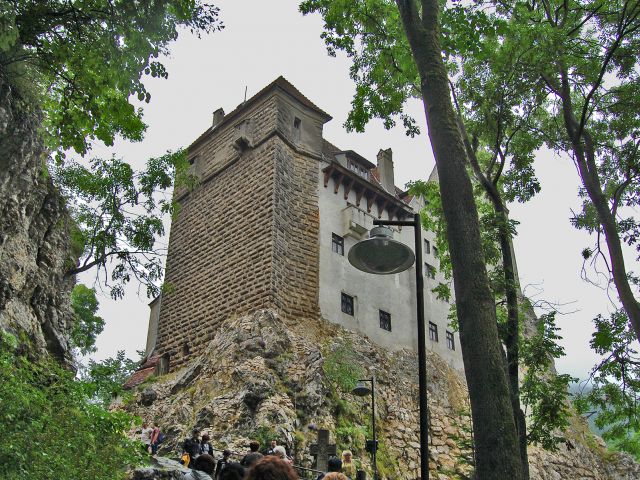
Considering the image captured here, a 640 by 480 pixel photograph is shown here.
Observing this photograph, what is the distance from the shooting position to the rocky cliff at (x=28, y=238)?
36.0 ft

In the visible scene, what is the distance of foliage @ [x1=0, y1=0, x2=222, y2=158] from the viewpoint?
335 inches

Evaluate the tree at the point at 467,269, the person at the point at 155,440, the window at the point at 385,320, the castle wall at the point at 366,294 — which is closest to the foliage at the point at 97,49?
the tree at the point at 467,269

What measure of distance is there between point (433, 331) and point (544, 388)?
16548 mm

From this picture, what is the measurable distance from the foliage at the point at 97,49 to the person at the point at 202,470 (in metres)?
5.07

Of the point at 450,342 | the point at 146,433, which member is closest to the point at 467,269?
the point at 146,433

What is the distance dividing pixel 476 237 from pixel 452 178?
0.86 meters

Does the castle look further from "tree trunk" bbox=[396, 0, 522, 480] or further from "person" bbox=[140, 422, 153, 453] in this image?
"tree trunk" bbox=[396, 0, 522, 480]

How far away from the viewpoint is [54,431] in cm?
769

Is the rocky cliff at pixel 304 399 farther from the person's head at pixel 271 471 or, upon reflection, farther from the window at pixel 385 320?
the person's head at pixel 271 471

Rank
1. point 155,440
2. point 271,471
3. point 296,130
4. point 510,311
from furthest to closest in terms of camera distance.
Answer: point 296,130 < point 155,440 < point 510,311 < point 271,471

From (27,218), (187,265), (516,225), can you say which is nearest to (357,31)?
(516,225)

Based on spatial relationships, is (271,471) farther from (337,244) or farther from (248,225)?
(337,244)

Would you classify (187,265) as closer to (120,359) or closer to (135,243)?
(135,243)

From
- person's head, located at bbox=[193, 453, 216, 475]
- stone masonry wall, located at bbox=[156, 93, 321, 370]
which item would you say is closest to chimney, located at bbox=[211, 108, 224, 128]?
stone masonry wall, located at bbox=[156, 93, 321, 370]
